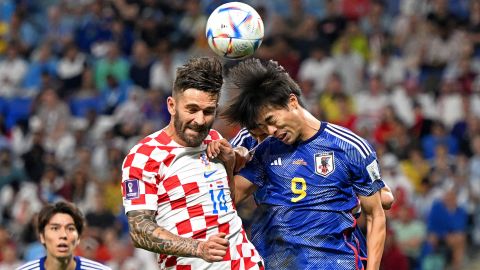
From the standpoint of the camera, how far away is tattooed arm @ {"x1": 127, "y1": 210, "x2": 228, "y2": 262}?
5.80 meters

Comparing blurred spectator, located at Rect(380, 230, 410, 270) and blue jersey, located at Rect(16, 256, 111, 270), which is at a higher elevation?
blurred spectator, located at Rect(380, 230, 410, 270)

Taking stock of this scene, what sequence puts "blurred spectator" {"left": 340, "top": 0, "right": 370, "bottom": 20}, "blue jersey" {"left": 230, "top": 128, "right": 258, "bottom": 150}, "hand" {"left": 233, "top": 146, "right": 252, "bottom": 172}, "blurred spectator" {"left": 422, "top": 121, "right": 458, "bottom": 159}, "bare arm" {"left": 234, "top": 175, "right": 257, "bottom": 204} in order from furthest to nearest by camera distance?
"blurred spectator" {"left": 340, "top": 0, "right": 370, "bottom": 20}, "blurred spectator" {"left": 422, "top": 121, "right": 458, "bottom": 159}, "blue jersey" {"left": 230, "top": 128, "right": 258, "bottom": 150}, "bare arm" {"left": 234, "top": 175, "right": 257, "bottom": 204}, "hand" {"left": 233, "top": 146, "right": 252, "bottom": 172}

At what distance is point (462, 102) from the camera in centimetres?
1489

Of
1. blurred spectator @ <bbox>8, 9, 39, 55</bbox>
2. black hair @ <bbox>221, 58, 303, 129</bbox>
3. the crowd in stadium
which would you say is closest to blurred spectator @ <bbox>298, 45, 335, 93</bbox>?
the crowd in stadium

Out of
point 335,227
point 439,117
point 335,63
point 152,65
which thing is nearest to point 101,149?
point 152,65

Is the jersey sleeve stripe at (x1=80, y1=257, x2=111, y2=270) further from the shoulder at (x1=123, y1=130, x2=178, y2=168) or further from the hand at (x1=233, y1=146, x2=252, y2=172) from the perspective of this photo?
the shoulder at (x1=123, y1=130, x2=178, y2=168)

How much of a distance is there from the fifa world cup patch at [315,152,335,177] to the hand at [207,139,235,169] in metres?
0.53

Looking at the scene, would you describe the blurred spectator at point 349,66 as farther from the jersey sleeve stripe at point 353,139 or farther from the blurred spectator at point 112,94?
the jersey sleeve stripe at point 353,139

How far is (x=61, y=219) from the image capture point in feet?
26.8

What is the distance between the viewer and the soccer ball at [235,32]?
6.92 metres

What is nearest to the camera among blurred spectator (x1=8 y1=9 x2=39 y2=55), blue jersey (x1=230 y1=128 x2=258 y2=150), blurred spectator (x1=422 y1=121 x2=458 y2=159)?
blue jersey (x1=230 y1=128 x2=258 y2=150)

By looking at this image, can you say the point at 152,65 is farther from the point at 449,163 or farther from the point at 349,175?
the point at 349,175

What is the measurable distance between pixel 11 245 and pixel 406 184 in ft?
16.4

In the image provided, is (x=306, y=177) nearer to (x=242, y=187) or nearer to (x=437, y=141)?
(x=242, y=187)
